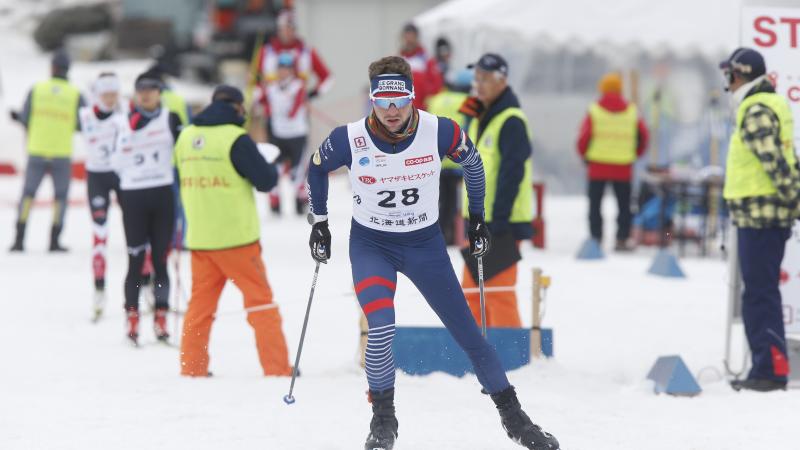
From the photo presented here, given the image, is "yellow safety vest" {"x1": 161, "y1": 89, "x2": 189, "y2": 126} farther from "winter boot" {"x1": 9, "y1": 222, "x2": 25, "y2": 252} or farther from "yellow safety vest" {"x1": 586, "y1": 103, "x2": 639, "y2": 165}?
"yellow safety vest" {"x1": 586, "y1": 103, "x2": 639, "y2": 165}

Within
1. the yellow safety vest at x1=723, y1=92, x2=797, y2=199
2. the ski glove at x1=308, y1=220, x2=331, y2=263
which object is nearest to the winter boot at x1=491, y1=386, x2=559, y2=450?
the ski glove at x1=308, y1=220, x2=331, y2=263

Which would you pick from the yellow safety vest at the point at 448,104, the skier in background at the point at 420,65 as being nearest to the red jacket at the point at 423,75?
the skier in background at the point at 420,65

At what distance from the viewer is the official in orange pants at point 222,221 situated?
7.20m

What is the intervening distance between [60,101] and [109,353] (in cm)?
509

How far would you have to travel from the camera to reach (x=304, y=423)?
19.9ft

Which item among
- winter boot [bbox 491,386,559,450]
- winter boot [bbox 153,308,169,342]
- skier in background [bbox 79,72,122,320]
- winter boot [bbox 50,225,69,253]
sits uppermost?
skier in background [bbox 79,72,122,320]

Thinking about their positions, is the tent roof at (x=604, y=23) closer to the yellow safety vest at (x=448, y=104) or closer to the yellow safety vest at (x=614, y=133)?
the yellow safety vest at (x=614, y=133)

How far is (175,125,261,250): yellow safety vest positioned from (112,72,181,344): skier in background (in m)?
1.20

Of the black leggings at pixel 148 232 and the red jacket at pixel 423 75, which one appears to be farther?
the red jacket at pixel 423 75

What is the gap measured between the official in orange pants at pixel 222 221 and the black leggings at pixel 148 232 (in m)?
1.11

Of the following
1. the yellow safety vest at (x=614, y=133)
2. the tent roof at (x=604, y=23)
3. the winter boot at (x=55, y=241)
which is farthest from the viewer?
the tent roof at (x=604, y=23)

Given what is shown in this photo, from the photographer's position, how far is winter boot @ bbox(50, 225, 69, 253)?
12.8m

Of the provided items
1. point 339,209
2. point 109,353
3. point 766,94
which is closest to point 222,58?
point 339,209

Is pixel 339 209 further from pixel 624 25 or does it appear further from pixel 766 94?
pixel 766 94
